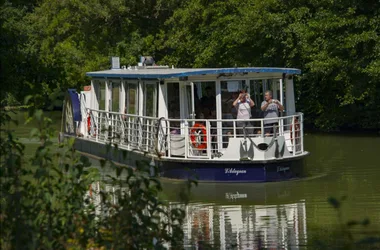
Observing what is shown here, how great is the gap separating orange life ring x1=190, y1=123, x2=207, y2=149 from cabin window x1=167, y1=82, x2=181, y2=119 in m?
1.26

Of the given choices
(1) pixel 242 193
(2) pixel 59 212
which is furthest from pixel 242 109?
(2) pixel 59 212

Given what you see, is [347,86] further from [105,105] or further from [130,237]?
[130,237]

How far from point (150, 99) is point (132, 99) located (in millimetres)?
1234

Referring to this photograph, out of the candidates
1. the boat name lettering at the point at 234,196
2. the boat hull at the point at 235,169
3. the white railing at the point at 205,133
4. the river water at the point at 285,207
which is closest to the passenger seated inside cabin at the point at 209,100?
the white railing at the point at 205,133

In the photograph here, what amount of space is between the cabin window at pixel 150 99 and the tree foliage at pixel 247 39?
14.0ft

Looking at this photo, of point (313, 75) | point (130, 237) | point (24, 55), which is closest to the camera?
point (130, 237)

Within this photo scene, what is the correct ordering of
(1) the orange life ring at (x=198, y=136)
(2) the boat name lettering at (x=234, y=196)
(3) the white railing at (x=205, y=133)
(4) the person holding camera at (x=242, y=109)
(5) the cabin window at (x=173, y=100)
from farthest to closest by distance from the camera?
→ (5) the cabin window at (x=173, y=100) → (4) the person holding camera at (x=242, y=109) → (1) the orange life ring at (x=198, y=136) → (3) the white railing at (x=205, y=133) → (2) the boat name lettering at (x=234, y=196)

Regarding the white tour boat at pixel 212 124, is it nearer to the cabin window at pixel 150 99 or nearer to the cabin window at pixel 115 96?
the cabin window at pixel 150 99

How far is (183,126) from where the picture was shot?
829 inches

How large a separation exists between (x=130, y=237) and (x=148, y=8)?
34.0 metres

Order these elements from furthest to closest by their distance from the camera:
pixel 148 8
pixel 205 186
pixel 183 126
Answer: pixel 148 8 < pixel 183 126 < pixel 205 186

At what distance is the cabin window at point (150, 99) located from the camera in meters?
22.2

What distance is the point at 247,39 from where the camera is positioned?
114ft

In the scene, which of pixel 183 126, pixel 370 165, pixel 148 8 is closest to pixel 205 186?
pixel 183 126
